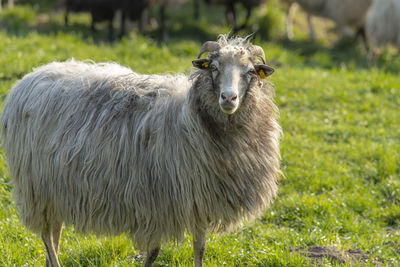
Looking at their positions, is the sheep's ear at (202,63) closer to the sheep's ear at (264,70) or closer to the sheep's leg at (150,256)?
the sheep's ear at (264,70)

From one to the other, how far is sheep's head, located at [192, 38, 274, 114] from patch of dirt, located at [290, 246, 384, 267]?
1475 mm

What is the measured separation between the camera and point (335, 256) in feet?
12.9

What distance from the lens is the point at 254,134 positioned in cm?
340

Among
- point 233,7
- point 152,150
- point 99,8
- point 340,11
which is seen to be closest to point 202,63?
point 152,150

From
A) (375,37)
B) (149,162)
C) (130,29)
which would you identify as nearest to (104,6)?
(130,29)

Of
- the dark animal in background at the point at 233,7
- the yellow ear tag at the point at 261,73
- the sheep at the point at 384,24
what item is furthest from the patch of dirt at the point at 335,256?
the dark animal in background at the point at 233,7

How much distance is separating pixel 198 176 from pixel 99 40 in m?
7.57

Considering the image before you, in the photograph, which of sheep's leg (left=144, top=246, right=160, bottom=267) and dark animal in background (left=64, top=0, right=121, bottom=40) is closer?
sheep's leg (left=144, top=246, right=160, bottom=267)

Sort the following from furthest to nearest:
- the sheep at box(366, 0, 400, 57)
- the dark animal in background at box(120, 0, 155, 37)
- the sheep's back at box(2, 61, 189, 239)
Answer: the dark animal in background at box(120, 0, 155, 37)
the sheep at box(366, 0, 400, 57)
the sheep's back at box(2, 61, 189, 239)

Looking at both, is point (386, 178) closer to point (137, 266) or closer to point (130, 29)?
point (137, 266)

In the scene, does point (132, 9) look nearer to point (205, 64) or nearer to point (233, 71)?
point (205, 64)

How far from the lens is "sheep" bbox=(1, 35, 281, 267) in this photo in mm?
3332

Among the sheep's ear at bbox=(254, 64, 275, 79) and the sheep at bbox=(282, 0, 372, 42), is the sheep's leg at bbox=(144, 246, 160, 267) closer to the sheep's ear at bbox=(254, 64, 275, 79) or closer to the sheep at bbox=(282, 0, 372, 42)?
the sheep's ear at bbox=(254, 64, 275, 79)

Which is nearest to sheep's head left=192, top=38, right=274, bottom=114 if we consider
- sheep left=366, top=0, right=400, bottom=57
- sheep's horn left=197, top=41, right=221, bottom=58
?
sheep's horn left=197, top=41, right=221, bottom=58
